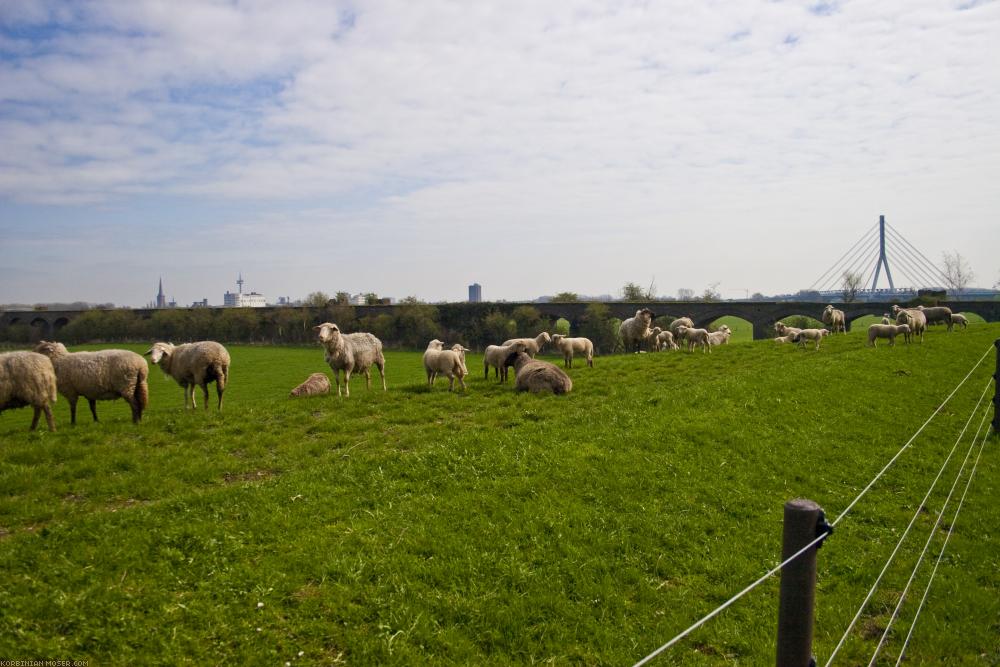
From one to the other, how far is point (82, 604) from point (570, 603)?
4.57 m

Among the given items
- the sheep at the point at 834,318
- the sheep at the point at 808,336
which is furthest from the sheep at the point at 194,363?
the sheep at the point at 834,318

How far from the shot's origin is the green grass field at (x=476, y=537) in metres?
4.96

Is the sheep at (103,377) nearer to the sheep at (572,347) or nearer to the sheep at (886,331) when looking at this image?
the sheep at (572,347)

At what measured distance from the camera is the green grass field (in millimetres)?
4965

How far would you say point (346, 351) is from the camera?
17828mm

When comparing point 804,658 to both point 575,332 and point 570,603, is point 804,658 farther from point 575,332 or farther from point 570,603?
point 575,332

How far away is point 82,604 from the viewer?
16.1ft

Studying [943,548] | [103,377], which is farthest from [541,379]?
[103,377]

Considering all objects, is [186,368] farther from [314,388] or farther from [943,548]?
[943,548]

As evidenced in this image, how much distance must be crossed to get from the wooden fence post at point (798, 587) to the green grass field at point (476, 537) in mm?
2771

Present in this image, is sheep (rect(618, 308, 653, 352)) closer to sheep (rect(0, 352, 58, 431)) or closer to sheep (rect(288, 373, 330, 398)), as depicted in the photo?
sheep (rect(288, 373, 330, 398))

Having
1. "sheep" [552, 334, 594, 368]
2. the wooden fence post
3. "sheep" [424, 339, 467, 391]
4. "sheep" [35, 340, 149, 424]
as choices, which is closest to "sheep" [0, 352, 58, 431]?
"sheep" [35, 340, 149, 424]

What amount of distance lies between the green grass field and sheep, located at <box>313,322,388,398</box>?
16.8 ft

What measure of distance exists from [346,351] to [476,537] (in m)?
Answer: 12.4
